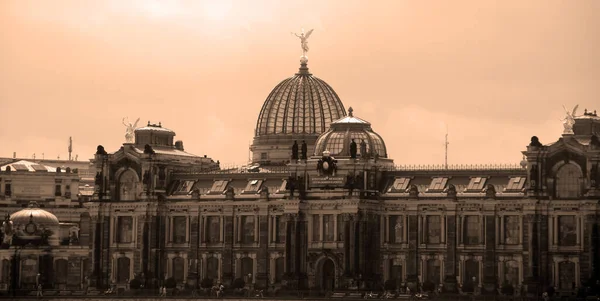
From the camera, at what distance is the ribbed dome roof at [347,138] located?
18975cm

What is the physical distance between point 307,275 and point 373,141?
623 inches

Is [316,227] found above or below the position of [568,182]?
below

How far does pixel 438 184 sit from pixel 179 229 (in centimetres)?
3051

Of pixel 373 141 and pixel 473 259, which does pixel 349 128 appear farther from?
pixel 473 259

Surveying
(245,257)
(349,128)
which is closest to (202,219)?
(245,257)

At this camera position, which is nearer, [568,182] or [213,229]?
[568,182]

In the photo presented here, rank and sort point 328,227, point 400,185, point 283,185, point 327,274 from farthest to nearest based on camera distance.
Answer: point 283,185 < point 327,274 < point 328,227 < point 400,185

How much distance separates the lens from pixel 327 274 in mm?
188375

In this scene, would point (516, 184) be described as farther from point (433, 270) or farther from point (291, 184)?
point (291, 184)

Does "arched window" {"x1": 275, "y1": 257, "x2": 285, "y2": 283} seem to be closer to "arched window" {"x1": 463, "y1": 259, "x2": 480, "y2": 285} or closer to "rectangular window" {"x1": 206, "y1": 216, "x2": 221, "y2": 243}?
"rectangular window" {"x1": 206, "y1": 216, "x2": 221, "y2": 243}

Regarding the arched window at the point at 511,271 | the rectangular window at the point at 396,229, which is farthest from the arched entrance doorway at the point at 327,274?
the arched window at the point at 511,271

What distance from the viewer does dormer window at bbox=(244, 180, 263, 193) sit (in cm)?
19525

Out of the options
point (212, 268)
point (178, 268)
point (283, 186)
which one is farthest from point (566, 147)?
point (178, 268)

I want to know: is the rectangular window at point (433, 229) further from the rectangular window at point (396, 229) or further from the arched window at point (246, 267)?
the arched window at point (246, 267)
